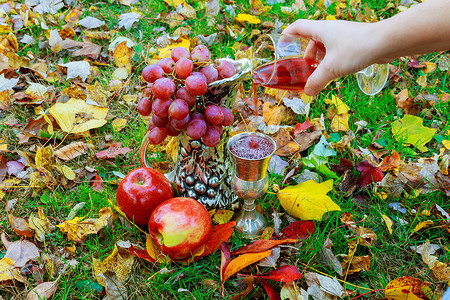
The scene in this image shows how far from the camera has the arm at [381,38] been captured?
1165 millimetres

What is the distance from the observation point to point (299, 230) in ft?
5.01

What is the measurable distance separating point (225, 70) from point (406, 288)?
98cm

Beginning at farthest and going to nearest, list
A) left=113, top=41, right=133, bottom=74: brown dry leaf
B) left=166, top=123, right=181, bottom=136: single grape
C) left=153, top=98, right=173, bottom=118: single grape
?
left=113, top=41, right=133, bottom=74: brown dry leaf
left=166, top=123, right=181, bottom=136: single grape
left=153, top=98, right=173, bottom=118: single grape

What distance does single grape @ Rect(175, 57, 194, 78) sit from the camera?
1.26 m

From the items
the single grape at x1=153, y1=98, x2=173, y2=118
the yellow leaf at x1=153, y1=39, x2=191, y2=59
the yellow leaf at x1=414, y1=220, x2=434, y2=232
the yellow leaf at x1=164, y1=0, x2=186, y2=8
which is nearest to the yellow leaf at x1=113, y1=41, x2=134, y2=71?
the yellow leaf at x1=153, y1=39, x2=191, y2=59

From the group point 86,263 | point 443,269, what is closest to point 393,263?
point 443,269

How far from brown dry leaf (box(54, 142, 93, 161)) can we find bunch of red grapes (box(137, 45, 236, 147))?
733mm

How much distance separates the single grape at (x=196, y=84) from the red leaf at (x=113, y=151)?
810 mm

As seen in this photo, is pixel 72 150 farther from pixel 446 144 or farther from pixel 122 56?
pixel 446 144

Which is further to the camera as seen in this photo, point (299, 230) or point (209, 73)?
point (299, 230)

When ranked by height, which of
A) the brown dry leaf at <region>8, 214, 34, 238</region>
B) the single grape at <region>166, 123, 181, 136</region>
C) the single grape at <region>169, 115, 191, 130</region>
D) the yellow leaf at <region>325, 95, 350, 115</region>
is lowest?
the brown dry leaf at <region>8, 214, 34, 238</region>

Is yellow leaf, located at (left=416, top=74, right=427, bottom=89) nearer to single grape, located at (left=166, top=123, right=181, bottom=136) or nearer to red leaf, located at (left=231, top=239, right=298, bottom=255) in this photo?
red leaf, located at (left=231, top=239, right=298, bottom=255)

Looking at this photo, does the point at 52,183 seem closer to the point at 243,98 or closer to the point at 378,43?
the point at 243,98

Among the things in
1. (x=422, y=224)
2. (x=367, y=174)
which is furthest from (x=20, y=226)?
(x=422, y=224)
